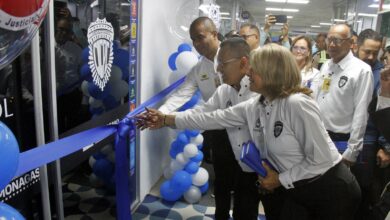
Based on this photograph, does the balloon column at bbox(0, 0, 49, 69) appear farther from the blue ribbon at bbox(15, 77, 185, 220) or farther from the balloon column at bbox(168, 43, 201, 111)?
the balloon column at bbox(168, 43, 201, 111)

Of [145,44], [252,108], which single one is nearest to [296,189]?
[252,108]

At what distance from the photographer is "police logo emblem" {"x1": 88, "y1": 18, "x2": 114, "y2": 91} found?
1928 mm

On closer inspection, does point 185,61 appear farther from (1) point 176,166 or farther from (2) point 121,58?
(1) point 176,166

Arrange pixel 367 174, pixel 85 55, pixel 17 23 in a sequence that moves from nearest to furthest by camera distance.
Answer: pixel 17 23 < pixel 85 55 < pixel 367 174

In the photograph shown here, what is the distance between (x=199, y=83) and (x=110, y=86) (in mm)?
696

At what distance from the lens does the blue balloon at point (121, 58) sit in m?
2.26

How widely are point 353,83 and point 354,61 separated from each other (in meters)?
0.18

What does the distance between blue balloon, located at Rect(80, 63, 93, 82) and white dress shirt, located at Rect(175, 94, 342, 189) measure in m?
1.00

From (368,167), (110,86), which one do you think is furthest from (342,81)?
(110,86)

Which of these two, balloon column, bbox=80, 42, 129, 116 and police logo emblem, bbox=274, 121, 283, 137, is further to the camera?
balloon column, bbox=80, 42, 129, 116

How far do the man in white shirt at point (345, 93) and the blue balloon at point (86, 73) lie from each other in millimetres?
1630

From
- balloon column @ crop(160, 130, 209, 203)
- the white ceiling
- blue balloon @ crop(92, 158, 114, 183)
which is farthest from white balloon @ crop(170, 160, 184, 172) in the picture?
the white ceiling

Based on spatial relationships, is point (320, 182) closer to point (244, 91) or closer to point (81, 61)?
point (244, 91)

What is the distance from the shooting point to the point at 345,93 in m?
2.20
